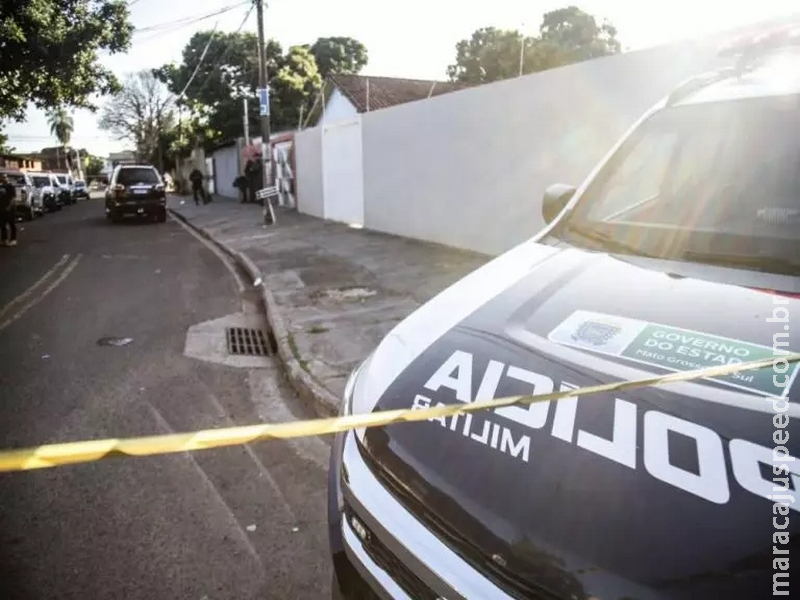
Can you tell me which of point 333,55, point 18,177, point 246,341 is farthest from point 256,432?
point 333,55

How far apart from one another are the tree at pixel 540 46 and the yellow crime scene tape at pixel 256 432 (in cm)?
3089

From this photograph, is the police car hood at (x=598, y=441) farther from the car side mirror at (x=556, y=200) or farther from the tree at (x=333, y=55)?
the tree at (x=333, y=55)

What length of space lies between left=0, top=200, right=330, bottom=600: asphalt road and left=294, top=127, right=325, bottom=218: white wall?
36.3 feet

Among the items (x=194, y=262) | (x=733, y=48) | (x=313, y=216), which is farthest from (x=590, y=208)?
(x=313, y=216)

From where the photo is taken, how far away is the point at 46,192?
2691cm

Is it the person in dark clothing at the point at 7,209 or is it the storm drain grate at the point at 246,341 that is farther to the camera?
the person in dark clothing at the point at 7,209

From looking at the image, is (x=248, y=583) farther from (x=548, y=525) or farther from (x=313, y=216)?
(x=313, y=216)

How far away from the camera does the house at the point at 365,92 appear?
86.5ft

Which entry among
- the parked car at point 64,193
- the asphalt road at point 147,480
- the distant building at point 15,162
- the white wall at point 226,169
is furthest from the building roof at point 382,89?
the distant building at point 15,162

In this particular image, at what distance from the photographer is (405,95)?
92.8 ft

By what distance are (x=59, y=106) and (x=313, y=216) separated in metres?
9.56

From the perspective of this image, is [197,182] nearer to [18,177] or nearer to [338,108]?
[18,177]

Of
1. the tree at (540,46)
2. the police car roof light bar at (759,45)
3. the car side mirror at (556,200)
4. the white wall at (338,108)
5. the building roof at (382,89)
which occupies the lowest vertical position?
the car side mirror at (556,200)

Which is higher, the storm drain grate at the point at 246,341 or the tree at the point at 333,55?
the tree at the point at 333,55
